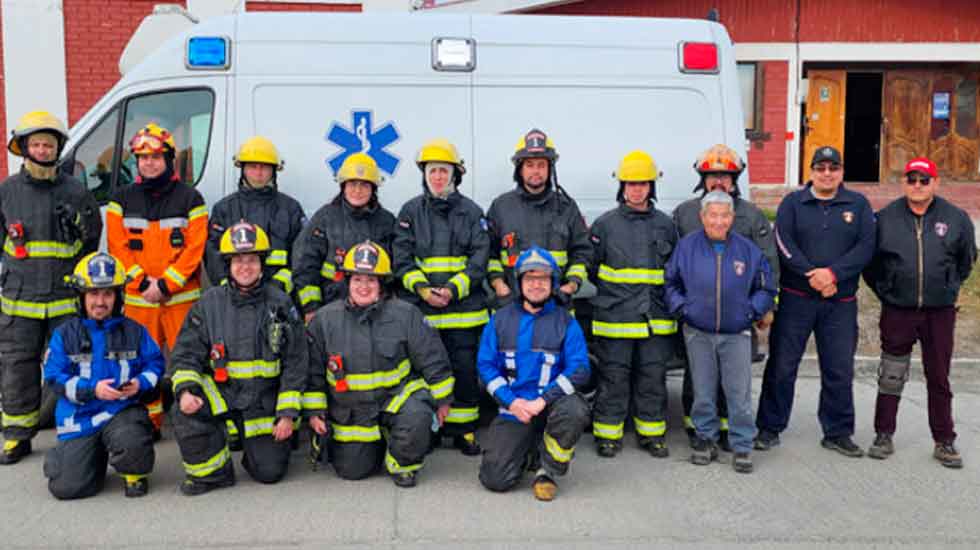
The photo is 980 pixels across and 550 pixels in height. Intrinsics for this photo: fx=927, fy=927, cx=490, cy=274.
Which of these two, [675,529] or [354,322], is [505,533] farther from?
[354,322]

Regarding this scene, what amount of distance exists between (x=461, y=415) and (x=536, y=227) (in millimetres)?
1211

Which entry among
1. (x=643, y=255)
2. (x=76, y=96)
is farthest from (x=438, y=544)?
(x=76, y=96)

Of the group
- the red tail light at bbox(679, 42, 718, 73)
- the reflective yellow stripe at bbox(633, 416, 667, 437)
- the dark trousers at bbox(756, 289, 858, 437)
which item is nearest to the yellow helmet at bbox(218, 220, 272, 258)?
the reflective yellow stripe at bbox(633, 416, 667, 437)

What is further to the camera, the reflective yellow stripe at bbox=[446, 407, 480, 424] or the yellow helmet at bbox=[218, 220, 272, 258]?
the reflective yellow stripe at bbox=[446, 407, 480, 424]

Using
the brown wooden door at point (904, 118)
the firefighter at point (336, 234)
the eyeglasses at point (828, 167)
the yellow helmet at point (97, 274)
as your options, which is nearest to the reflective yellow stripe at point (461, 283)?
the firefighter at point (336, 234)

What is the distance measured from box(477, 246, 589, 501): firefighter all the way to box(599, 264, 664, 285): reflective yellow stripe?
0.53 m

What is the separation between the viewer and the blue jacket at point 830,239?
5.35m

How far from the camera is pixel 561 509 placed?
15.1 feet

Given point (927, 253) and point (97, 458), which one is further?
point (927, 253)

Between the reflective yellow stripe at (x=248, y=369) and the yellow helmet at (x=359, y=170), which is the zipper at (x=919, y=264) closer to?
the yellow helmet at (x=359, y=170)

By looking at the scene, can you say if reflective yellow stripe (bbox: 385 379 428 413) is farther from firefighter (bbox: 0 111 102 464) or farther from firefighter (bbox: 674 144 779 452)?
firefighter (bbox: 0 111 102 464)

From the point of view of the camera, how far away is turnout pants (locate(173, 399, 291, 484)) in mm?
4793

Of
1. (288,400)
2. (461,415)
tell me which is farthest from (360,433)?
(461,415)

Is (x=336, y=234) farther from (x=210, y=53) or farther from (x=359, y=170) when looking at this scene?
(x=210, y=53)
